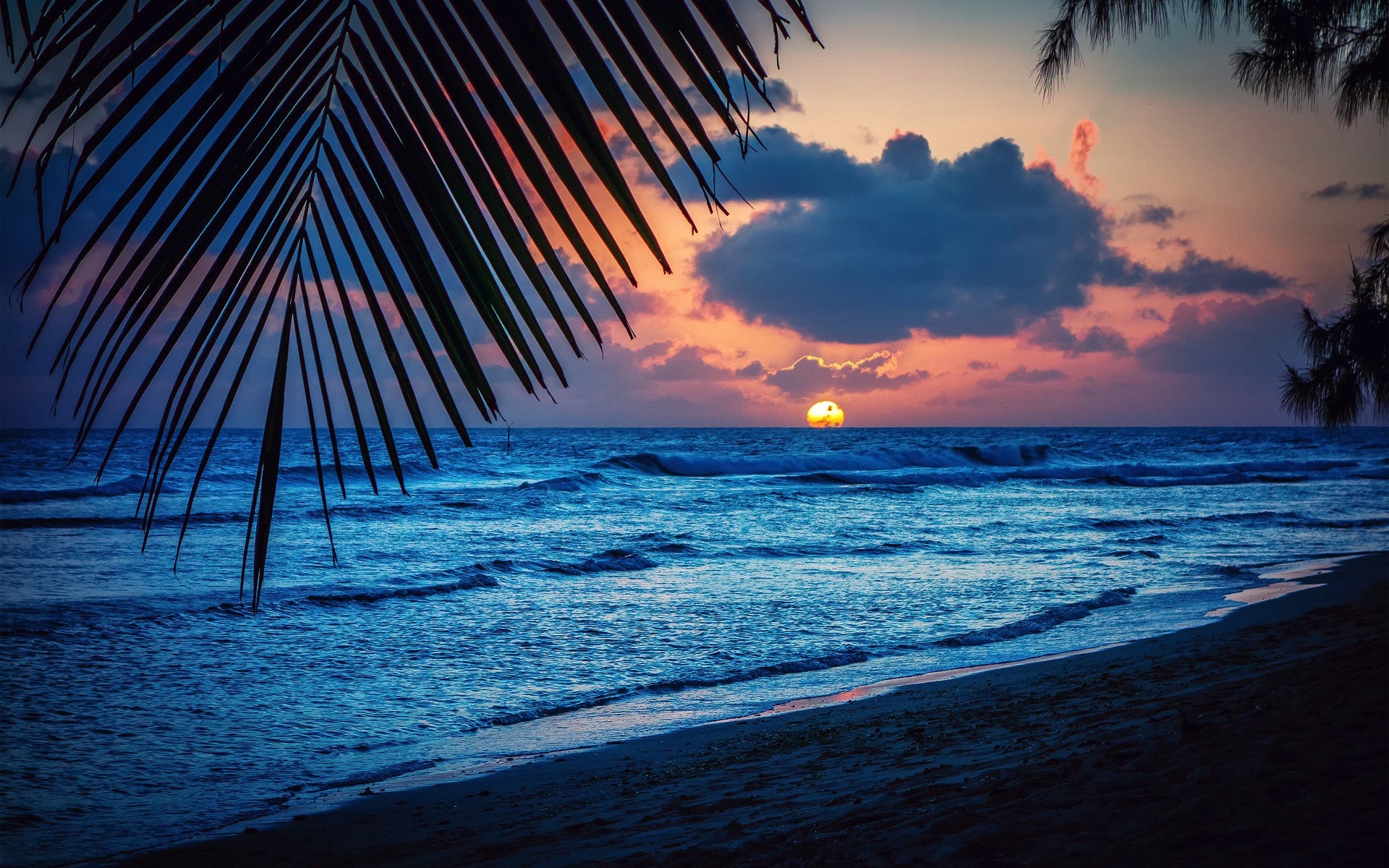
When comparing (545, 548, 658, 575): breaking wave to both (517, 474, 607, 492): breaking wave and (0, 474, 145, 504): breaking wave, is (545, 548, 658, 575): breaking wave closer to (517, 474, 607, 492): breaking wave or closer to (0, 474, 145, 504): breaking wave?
(517, 474, 607, 492): breaking wave

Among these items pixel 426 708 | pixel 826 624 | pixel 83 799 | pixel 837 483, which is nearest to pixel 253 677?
pixel 426 708

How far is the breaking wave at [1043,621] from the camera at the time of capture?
7883mm

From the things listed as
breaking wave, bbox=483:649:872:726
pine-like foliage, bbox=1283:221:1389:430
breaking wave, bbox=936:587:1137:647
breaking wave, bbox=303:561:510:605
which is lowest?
breaking wave, bbox=936:587:1137:647

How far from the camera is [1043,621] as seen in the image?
8617 millimetres

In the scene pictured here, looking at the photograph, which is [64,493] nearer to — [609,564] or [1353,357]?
[609,564]

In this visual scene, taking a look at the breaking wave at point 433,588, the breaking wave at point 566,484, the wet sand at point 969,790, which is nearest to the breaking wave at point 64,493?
the breaking wave at point 566,484

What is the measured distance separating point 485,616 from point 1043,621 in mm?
5828

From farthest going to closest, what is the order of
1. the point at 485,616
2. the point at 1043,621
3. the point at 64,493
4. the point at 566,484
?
1. the point at 566,484
2. the point at 64,493
3. the point at 485,616
4. the point at 1043,621

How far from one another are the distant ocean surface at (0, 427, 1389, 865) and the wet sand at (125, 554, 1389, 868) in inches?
23.5

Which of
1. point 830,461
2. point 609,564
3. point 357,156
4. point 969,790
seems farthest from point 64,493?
point 830,461

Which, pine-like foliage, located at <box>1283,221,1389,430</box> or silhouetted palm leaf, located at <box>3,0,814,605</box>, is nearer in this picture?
silhouetted palm leaf, located at <box>3,0,814,605</box>

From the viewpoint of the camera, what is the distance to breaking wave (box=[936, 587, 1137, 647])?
310 inches

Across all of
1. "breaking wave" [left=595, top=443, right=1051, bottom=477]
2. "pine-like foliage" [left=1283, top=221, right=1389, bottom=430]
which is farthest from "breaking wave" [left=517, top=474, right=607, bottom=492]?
"pine-like foliage" [left=1283, top=221, right=1389, bottom=430]

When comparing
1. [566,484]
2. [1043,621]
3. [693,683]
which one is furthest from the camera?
[566,484]
